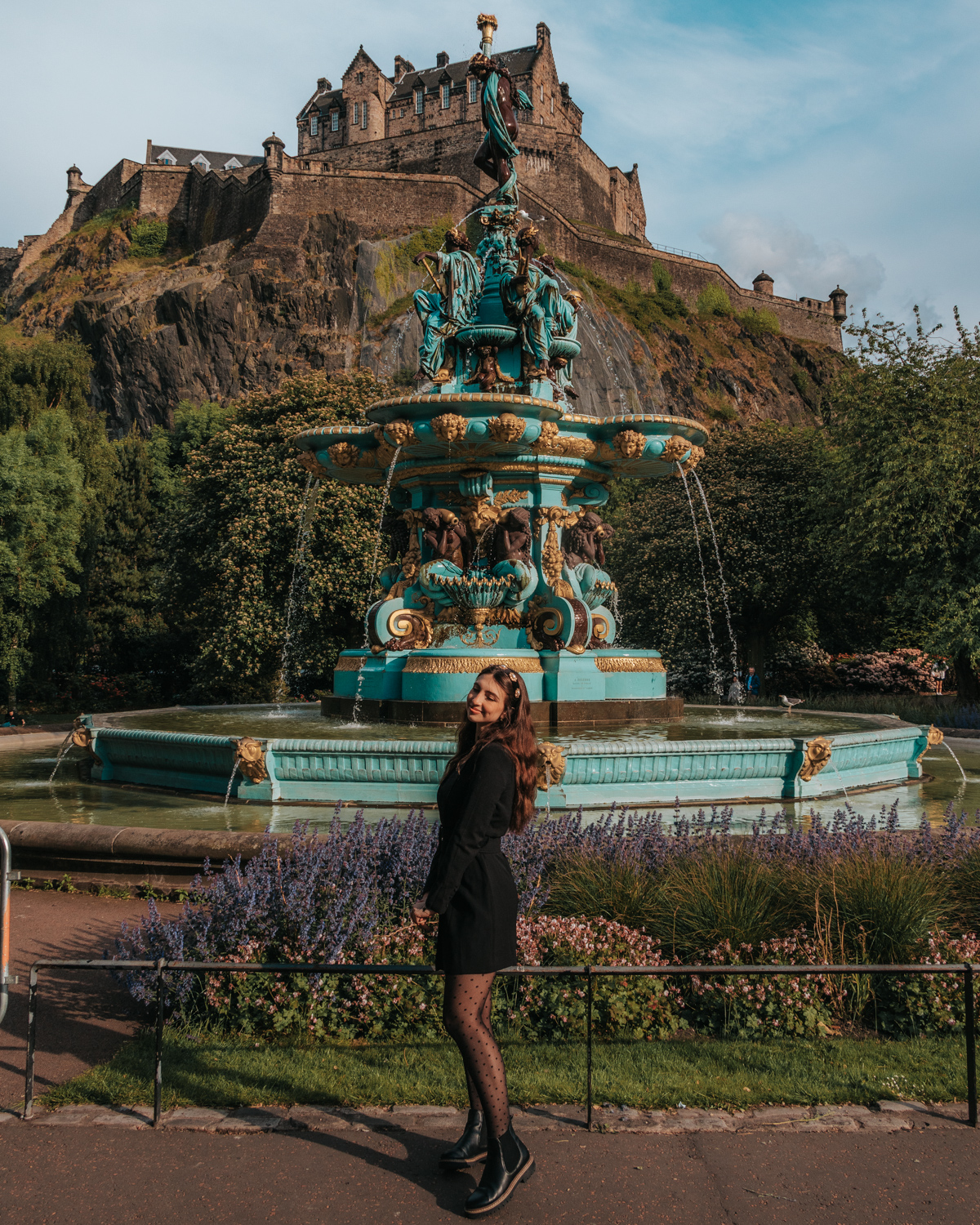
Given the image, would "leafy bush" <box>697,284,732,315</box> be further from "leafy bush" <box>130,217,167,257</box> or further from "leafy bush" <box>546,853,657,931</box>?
"leafy bush" <box>546,853,657,931</box>

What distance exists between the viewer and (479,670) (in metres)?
11.0

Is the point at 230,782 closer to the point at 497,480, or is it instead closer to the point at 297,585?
the point at 497,480

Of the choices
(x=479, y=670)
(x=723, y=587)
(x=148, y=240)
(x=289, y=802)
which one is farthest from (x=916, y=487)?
(x=148, y=240)

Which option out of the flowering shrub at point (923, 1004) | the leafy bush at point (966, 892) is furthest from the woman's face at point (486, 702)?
A: the leafy bush at point (966, 892)

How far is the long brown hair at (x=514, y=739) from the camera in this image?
11.9 feet

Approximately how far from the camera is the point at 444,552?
12.4 m

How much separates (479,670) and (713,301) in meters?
93.3

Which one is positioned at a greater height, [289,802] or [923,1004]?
[289,802]

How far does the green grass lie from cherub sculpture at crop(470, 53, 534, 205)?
1202 cm

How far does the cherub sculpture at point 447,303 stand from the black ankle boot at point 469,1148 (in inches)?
424

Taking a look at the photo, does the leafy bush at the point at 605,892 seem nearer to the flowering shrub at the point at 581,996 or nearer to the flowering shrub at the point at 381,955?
the flowering shrub at the point at 381,955

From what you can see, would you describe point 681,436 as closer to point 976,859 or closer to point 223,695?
point 976,859

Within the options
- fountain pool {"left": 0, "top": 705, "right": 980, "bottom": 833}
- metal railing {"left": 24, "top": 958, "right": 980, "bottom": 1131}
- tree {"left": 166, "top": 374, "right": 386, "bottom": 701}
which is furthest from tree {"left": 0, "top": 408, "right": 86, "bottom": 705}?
metal railing {"left": 24, "top": 958, "right": 980, "bottom": 1131}

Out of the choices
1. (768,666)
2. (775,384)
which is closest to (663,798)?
(768,666)
